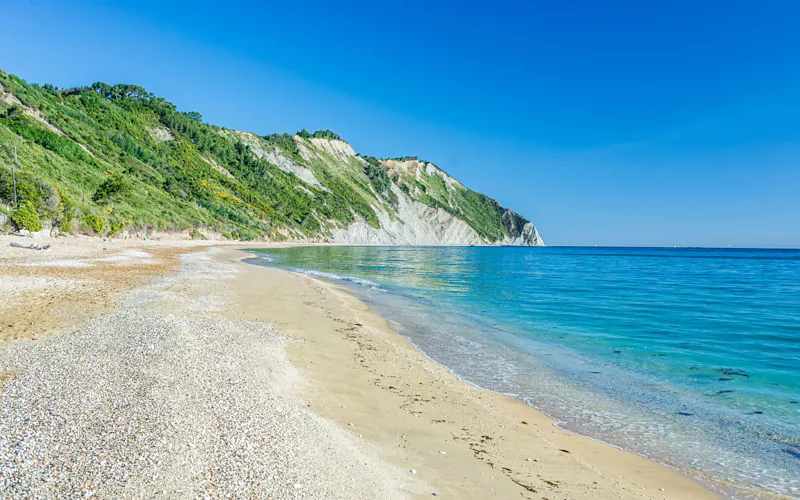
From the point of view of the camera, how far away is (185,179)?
3376 inches

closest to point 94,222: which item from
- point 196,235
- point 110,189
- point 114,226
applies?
point 114,226

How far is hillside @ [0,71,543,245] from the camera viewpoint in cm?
4559

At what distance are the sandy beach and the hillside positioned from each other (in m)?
34.6

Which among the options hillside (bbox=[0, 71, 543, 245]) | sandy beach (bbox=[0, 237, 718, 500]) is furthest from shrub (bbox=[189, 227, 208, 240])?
sandy beach (bbox=[0, 237, 718, 500])

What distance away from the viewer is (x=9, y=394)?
18.6ft

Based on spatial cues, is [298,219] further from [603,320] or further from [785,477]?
[785,477]

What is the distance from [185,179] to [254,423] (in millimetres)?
93055

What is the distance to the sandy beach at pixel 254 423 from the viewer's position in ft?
14.3

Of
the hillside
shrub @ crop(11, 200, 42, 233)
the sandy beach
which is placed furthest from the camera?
the hillside

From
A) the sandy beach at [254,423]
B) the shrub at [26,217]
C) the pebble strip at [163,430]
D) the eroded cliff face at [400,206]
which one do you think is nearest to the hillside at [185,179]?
the shrub at [26,217]

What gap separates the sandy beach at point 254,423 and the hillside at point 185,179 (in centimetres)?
3464

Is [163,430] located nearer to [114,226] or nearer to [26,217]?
[26,217]

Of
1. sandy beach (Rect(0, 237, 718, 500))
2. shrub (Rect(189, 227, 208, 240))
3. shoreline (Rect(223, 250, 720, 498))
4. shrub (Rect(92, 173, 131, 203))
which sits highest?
shrub (Rect(92, 173, 131, 203))

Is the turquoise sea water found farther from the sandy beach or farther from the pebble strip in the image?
the pebble strip
